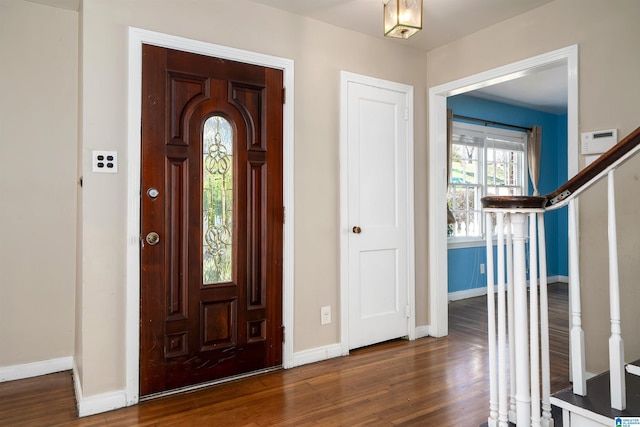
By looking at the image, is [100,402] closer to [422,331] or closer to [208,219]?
[208,219]

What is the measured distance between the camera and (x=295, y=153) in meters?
2.97

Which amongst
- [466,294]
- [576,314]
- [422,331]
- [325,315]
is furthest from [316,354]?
[466,294]

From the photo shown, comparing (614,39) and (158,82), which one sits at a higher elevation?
(614,39)

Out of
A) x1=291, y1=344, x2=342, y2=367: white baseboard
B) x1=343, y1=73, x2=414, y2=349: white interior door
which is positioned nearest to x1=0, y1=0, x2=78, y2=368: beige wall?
x1=291, y1=344, x2=342, y2=367: white baseboard

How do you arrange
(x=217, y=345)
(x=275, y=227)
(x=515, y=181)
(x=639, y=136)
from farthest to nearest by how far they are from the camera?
(x=515, y=181) → (x=275, y=227) → (x=217, y=345) → (x=639, y=136)

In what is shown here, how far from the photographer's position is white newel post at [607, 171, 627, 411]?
1.36 meters

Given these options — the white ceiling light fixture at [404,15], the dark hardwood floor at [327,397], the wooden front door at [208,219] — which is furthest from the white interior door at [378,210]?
the white ceiling light fixture at [404,15]

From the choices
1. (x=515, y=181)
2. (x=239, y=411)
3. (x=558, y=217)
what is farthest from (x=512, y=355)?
(x=558, y=217)

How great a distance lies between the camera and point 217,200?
2660 millimetres

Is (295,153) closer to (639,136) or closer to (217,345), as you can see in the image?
(217,345)

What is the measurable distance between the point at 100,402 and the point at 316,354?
4.77ft

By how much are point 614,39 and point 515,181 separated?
3705 millimetres

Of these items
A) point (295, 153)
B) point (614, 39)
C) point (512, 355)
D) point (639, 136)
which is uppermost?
point (614, 39)

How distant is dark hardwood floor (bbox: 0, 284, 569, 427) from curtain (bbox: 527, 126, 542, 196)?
3445mm
